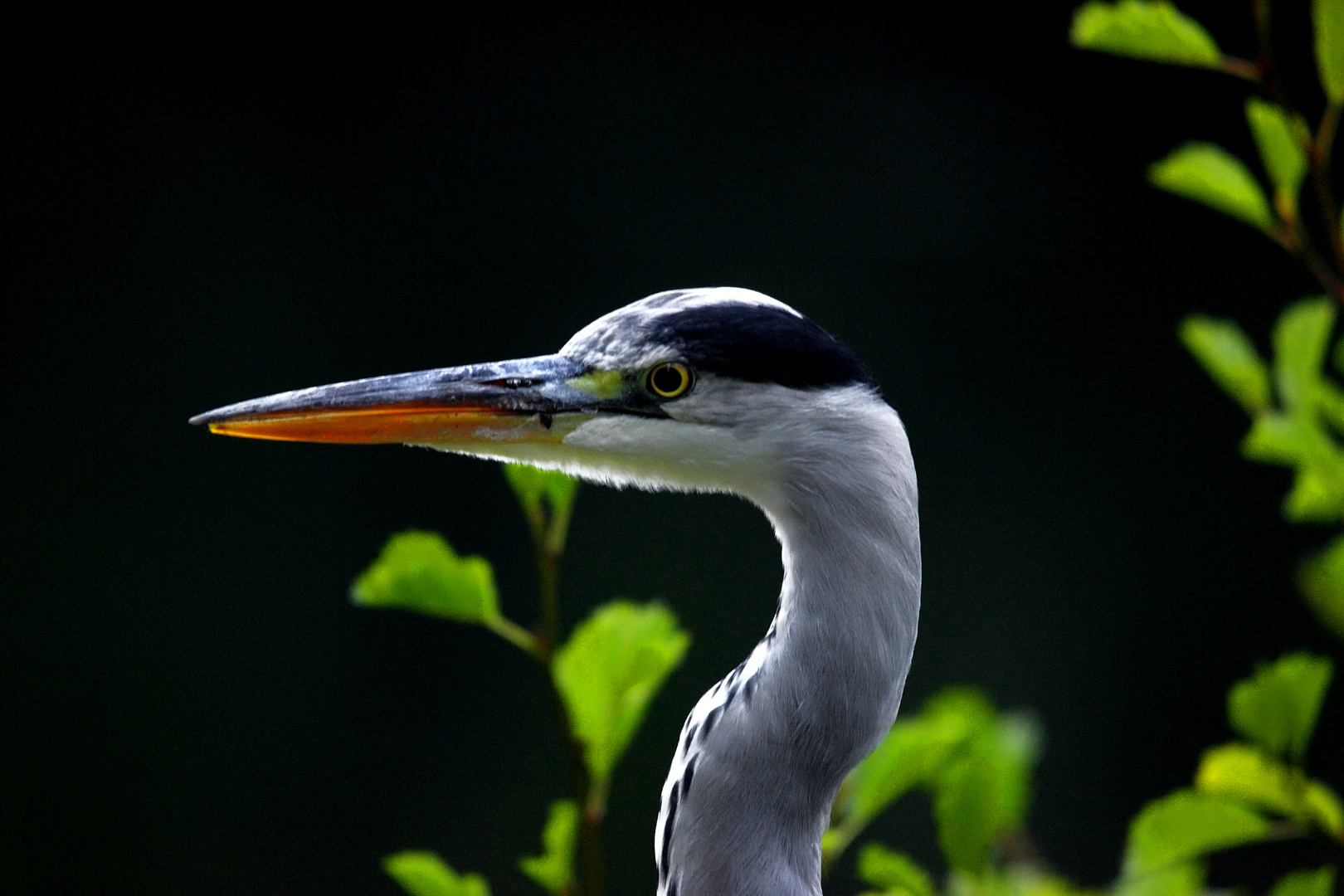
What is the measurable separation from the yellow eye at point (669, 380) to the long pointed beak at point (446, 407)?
23 mm

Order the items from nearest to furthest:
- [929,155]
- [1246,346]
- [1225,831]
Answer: [1225,831] → [1246,346] → [929,155]

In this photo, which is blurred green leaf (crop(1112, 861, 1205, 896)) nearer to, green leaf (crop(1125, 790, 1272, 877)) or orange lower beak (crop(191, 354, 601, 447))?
green leaf (crop(1125, 790, 1272, 877))

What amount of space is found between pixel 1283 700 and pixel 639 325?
0.52 meters

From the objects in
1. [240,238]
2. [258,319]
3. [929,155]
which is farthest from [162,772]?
[929,155]

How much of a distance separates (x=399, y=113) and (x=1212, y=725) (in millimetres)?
2974

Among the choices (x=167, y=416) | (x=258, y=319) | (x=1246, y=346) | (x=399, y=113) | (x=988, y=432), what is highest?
(x=399, y=113)

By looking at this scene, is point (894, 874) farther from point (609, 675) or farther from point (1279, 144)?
point (1279, 144)

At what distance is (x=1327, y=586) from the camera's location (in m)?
0.82

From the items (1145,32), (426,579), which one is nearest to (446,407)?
(426,579)

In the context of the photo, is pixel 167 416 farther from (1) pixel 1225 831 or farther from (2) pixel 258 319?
(1) pixel 1225 831

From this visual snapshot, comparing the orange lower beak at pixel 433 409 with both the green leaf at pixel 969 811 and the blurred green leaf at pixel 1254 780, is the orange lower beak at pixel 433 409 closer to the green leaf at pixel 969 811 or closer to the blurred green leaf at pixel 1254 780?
the green leaf at pixel 969 811

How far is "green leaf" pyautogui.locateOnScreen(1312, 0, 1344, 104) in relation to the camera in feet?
2.84

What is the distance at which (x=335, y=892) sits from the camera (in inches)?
134

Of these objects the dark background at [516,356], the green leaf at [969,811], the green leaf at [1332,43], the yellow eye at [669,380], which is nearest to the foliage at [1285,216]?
the green leaf at [1332,43]
